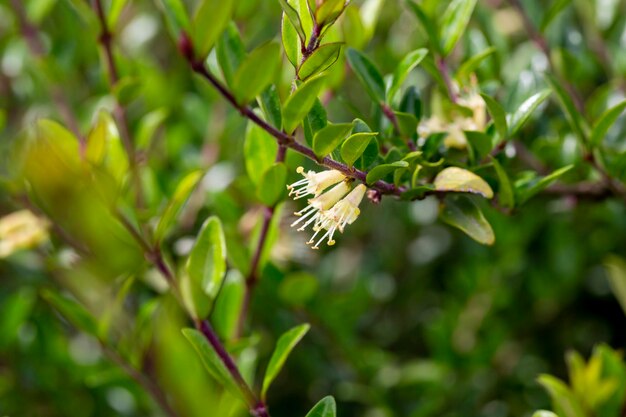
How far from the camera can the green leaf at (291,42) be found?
2.58ft

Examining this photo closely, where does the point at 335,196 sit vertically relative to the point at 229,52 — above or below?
below

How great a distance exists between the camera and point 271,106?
83cm

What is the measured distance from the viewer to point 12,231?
53.2 inches

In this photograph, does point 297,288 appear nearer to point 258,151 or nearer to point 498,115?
point 258,151

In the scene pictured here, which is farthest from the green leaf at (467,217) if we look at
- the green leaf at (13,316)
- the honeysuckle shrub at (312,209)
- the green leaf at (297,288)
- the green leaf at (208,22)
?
the green leaf at (13,316)

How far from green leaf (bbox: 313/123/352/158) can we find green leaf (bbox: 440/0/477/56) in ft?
1.14

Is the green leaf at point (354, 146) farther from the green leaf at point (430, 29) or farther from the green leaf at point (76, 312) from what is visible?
the green leaf at point (76, 312)

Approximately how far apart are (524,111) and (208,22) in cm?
38

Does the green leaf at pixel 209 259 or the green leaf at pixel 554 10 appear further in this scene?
the green leaf at pixel 554 10

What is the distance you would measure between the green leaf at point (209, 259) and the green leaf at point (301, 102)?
221 mm

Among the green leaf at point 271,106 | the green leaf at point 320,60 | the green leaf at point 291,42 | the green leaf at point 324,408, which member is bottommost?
the green leaf at point 324,408

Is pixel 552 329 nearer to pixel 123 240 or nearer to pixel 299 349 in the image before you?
pixel 299 349

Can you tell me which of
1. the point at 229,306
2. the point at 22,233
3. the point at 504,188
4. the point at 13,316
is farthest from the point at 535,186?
the point at 13,316

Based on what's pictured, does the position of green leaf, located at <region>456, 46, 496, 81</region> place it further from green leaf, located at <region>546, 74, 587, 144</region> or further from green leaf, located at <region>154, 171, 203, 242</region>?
green leaf, located at <region>154, 171, 203, 242</region>
